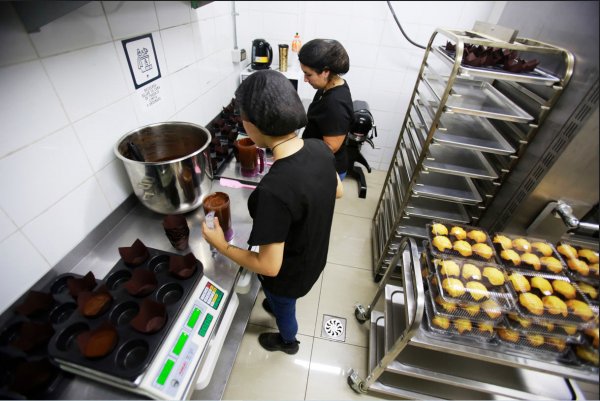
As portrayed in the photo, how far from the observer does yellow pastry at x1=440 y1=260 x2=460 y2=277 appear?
3.11ft

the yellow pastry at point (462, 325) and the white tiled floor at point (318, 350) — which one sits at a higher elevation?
the yellow pastry at point (462, 325)

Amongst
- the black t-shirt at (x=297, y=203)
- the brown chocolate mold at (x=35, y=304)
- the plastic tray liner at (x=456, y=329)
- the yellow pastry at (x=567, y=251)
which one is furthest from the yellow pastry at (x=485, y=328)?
the brown chocolate mold at (x=35, y=304)

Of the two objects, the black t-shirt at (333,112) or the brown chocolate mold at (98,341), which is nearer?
the brown chocolate mold at (98,341)

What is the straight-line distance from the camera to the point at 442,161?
1.41 meters

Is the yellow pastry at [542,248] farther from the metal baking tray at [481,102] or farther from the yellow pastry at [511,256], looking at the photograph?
the metal baking tray at [481,102]

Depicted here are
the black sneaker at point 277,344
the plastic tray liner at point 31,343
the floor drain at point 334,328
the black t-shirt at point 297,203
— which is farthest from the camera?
the floor drain at point 334,328

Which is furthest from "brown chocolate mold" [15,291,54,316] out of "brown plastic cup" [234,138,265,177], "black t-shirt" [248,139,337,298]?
"brown plastic cup" [234,138,265,177]

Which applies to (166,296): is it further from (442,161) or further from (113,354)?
(442,161)

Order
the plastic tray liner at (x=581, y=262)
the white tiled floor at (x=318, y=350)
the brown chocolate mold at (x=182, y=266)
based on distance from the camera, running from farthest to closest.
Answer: the white tiled floor at (x=318, y=350) < the plastic tray liner at (x=581, y=262) < the brown chocolate mold at (x=182, y=266)

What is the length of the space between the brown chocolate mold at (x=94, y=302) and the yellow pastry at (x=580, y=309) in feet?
4.74

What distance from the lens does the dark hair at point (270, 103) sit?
27.3 inches

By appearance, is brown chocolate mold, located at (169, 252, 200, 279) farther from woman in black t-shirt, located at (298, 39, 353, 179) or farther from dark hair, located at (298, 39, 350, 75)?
dark hair, located at (298, 39, 350, 75)

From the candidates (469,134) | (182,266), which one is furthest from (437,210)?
(182,266)

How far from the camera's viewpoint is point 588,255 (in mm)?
992
